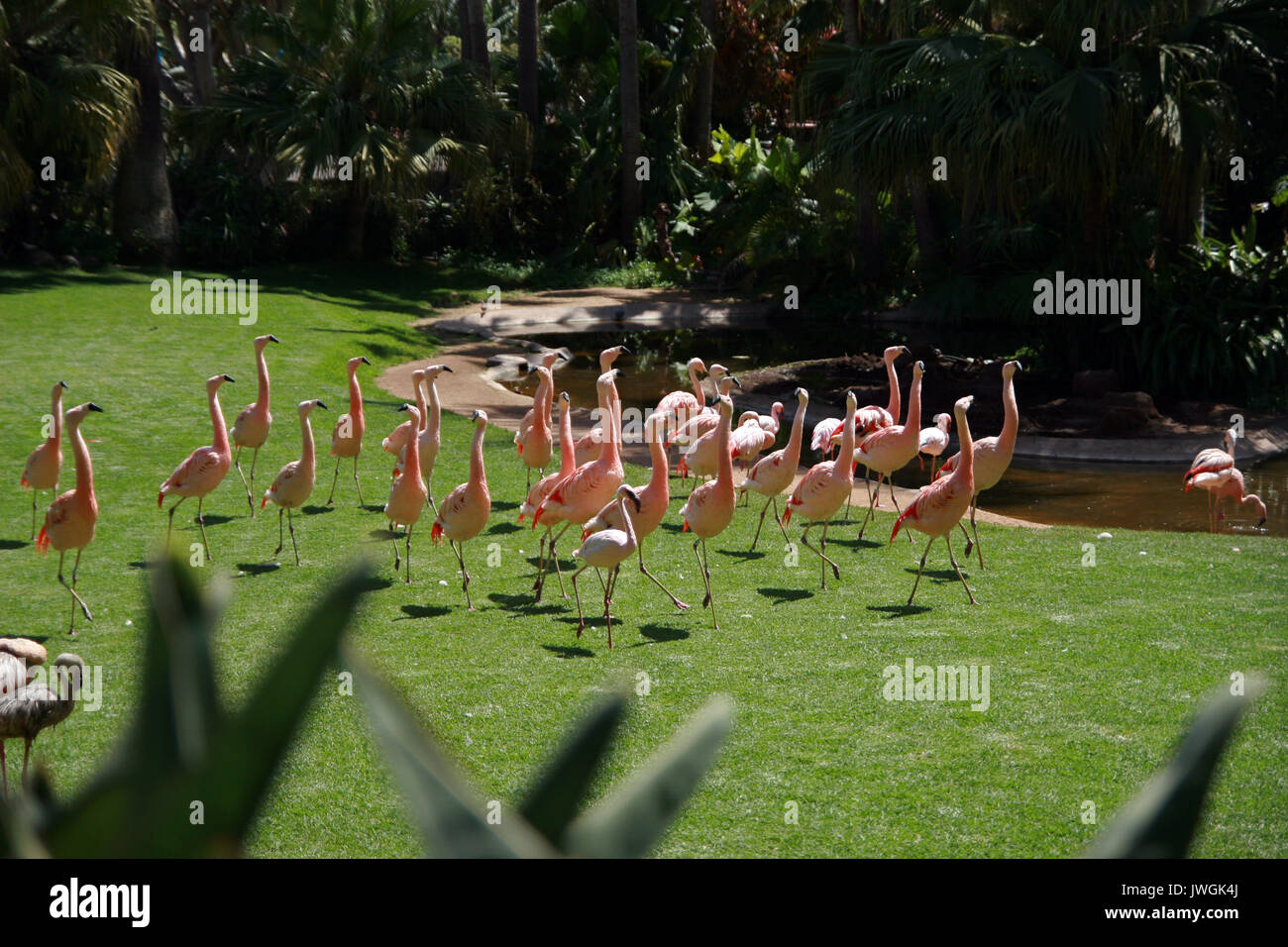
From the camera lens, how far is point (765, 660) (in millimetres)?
6367

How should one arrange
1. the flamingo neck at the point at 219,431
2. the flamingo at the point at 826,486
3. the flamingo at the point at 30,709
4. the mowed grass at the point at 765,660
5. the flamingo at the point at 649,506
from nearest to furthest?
the flamingo at the point at 30,709 < the mowed grass at the point at 765,660 < the flamingo at the point at 649,506 < the flamingo at the point at 826,486 < the flamingo neck at the point at 219,431

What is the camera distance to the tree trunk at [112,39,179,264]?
73.0ft

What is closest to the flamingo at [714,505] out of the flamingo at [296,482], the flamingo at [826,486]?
the flamingo at [826,486]

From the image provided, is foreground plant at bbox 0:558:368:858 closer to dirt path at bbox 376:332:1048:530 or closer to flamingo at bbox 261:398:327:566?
flamingo at bbox 261:398:327:566

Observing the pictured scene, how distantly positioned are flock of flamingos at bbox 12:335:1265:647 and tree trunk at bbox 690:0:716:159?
67.7ft

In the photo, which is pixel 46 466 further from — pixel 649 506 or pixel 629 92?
pixel 629 92

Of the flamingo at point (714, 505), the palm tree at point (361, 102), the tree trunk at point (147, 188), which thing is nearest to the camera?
the flamingo at point (714, 505)

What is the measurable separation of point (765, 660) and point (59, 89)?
18.0 meters

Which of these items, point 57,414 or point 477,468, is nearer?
point 477,468

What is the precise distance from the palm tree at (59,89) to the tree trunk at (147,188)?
5.93 ft

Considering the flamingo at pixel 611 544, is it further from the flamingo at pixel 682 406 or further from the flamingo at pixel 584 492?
the flamingo at pixel 682 406

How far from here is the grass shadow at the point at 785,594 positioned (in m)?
7.78

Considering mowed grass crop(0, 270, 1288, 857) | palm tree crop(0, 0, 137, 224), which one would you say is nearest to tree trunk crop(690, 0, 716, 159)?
palm tree crop(0, 0, 137, 224)

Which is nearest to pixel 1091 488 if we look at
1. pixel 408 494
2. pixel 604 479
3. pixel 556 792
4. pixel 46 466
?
pixel 604 479
